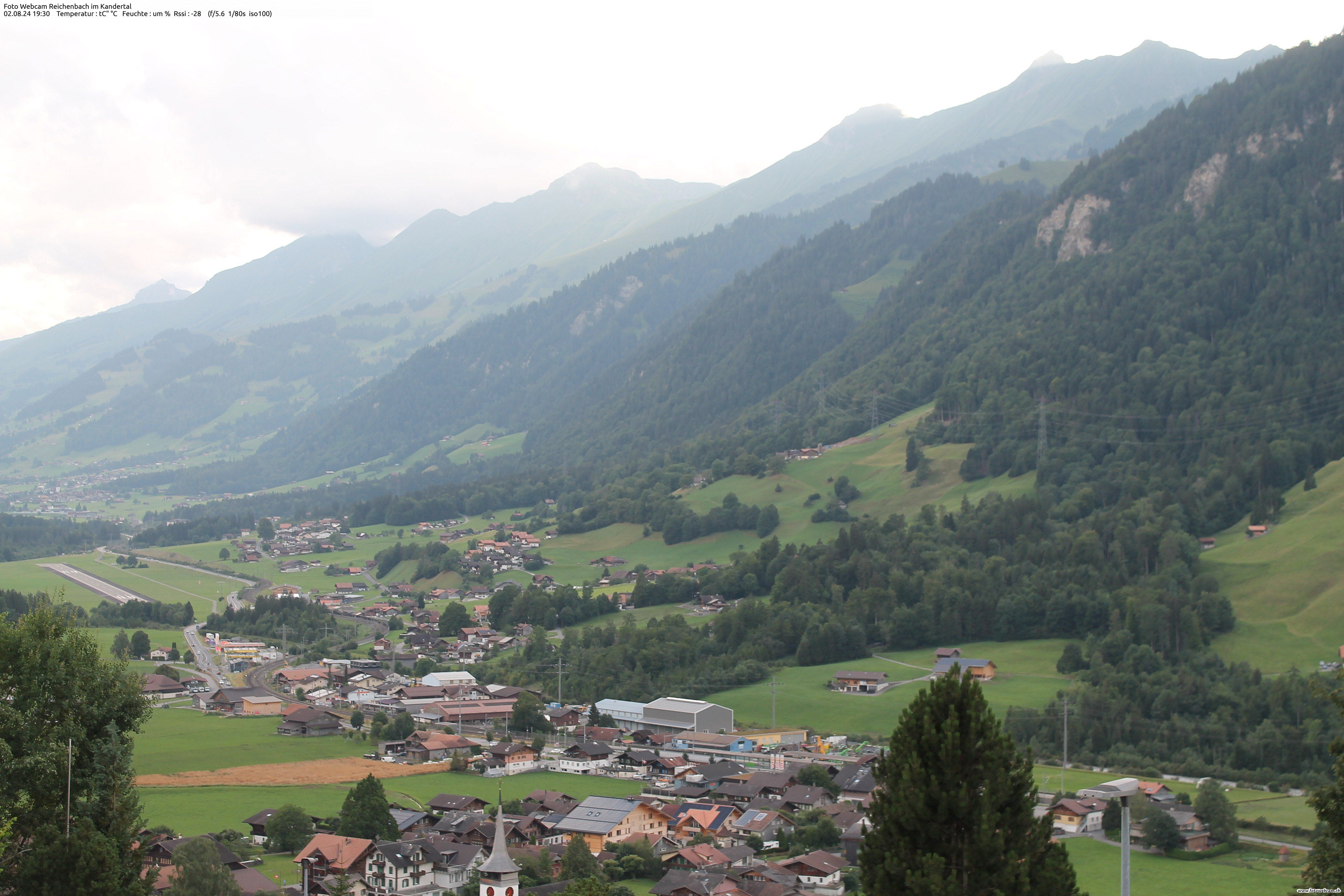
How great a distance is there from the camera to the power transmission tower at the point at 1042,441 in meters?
132

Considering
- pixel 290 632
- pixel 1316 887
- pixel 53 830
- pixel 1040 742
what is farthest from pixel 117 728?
pixel 290 632

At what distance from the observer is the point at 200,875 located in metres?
38.4

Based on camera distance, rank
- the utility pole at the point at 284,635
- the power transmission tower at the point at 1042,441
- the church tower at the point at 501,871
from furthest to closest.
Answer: the power transmission tower at the point at 1042,441, the utility pole at the point at 284,635, the church tower at the point at 501,871

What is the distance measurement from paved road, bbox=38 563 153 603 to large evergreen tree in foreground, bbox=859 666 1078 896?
124 metres

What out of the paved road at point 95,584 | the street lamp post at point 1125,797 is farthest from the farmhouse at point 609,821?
the paved road at point 95,584

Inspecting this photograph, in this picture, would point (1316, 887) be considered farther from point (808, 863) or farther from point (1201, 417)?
point (1201, 417)

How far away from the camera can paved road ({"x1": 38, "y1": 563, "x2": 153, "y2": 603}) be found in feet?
451

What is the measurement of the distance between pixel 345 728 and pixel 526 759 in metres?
16.5

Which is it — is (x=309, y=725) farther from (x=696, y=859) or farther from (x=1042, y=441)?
(x=1042, y=441)

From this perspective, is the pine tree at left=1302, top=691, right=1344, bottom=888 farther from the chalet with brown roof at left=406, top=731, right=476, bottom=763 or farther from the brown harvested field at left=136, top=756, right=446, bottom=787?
the chalet with brown roof at left=406, top=731, right=476, bottom=763

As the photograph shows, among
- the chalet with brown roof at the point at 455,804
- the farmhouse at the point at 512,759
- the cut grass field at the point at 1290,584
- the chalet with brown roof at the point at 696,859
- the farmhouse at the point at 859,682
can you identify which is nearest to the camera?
the chalet with brown roof at the point at 696,859

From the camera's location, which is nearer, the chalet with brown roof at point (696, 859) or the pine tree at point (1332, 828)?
the pine tree at point (1332, 828)

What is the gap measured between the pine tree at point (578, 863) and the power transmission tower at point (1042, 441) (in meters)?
94.2

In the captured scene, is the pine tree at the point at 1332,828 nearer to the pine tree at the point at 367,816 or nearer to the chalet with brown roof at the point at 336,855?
the chalet with brown roof at the point at 336,855
